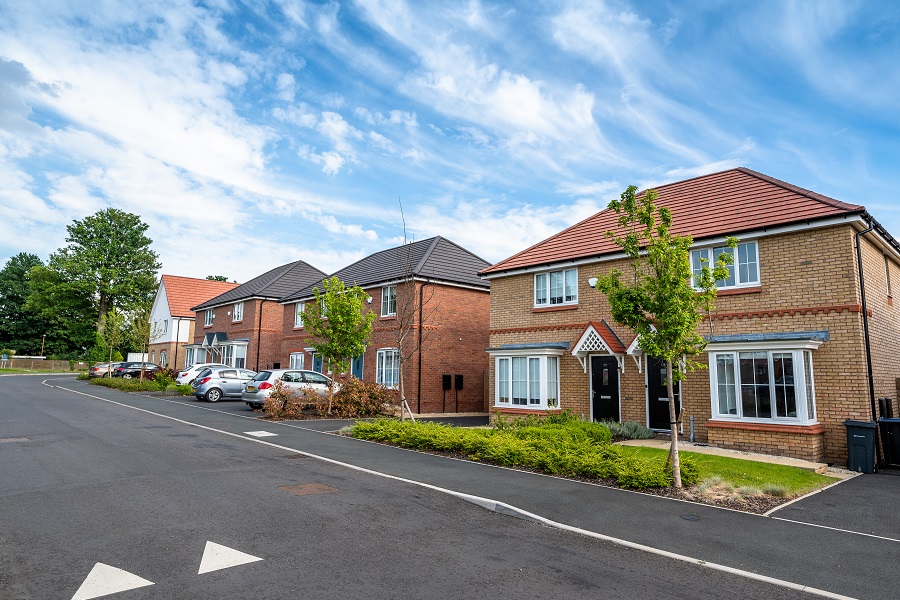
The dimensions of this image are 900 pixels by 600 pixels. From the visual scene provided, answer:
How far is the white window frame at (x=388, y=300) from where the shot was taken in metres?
26.0

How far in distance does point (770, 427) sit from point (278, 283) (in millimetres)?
31328

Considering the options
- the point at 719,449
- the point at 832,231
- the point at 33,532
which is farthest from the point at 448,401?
the point at 33,532

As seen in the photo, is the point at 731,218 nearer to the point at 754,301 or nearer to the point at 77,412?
the point at 754,301

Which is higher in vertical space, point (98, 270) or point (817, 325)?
point (98, 270)

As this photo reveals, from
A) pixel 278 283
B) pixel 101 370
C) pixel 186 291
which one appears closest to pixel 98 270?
pixel 186 291

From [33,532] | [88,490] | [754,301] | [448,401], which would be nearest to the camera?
[33,532]

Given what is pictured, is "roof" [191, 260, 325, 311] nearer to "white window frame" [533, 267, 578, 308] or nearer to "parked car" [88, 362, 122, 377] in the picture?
"parked car" [88, 362, 122, 377]

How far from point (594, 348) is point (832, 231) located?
6650mm

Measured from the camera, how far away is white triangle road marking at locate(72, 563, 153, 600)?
452 centimetres

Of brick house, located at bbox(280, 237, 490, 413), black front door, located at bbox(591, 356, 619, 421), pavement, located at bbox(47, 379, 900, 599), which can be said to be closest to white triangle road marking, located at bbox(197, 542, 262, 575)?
pavement, located at bbox(47, 379, 900, 599)

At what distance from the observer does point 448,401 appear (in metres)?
25.0

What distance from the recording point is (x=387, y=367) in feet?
83.9

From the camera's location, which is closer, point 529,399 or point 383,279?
point 529,399

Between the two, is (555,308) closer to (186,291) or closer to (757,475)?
(757,475)
